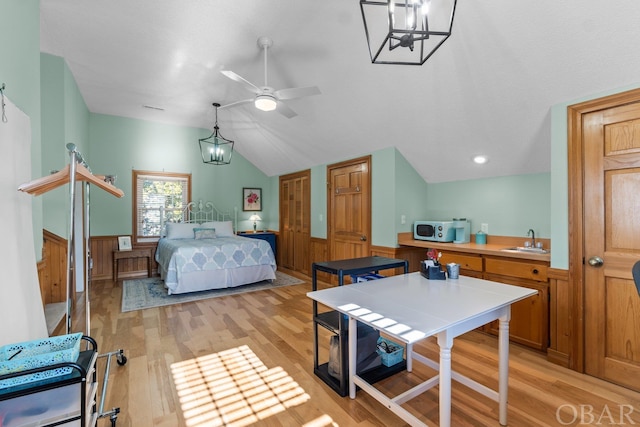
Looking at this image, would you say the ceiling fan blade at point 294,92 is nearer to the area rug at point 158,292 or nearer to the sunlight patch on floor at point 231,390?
the sunlight patch on floor at point 231,390

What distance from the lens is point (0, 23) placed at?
5.73 feet

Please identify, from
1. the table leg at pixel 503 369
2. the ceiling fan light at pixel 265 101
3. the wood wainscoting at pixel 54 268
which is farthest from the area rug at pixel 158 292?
the table leg at pixel 503 369

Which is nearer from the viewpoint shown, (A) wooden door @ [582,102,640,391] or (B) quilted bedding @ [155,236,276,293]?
(A) wooden door @ [582,102,640,391]

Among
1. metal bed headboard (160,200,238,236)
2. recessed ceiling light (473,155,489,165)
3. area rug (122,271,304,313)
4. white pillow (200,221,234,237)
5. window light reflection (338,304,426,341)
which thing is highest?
recessed ceiling light (473,155,489,165)

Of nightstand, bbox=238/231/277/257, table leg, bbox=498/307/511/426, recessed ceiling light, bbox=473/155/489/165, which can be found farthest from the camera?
nightstand, bbox=238/231/277/257

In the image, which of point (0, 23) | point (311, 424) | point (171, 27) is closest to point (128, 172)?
point (171, 27)

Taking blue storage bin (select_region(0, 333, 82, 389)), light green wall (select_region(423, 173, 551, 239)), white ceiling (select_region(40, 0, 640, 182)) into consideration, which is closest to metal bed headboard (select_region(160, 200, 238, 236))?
white ceiling (select_region(40, 0, 640, 182))

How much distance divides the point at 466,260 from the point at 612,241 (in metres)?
1.24

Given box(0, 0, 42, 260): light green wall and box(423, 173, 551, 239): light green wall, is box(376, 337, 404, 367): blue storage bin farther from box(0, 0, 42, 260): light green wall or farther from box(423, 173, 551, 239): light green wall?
box(0, 0, 42, 260): light green wall

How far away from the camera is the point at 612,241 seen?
7.43 ft

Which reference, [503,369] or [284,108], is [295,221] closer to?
[284,108]

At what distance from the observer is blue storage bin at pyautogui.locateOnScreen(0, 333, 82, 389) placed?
3.82ft

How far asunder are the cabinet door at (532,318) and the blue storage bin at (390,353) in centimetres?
130

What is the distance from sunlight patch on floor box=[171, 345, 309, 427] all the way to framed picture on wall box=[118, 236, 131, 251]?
157 inches
